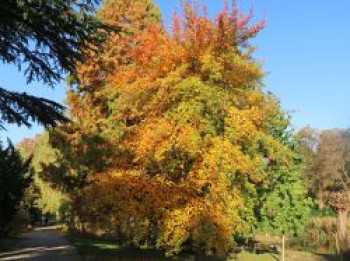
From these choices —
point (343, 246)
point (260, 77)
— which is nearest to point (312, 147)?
point (343, 246)

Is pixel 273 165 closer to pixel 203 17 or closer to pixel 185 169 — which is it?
pixel 185 169

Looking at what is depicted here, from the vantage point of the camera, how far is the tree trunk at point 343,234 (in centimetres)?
2447

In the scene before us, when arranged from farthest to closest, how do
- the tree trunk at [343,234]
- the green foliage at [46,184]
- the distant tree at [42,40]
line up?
the green foliage at [46,184], the tree trunk at [343,234], the distant tree at [42,40]

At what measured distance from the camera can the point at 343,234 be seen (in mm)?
24766

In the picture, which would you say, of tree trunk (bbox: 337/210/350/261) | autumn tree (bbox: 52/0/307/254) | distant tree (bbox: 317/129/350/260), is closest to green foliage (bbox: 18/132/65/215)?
autumn tree (bbox: 52/0/307/254)

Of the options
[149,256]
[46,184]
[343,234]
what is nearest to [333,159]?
[46,184]

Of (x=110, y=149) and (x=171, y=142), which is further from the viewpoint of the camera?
(x=110, y=149)

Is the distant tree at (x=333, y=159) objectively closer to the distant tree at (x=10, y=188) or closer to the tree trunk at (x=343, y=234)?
the tree trunk at (x=343, y=234)

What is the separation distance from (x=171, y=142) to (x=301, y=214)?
9.92m

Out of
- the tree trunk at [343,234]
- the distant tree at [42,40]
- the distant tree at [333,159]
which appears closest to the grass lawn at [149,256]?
the tree trunk at [343,234]

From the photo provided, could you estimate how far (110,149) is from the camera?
28062mm

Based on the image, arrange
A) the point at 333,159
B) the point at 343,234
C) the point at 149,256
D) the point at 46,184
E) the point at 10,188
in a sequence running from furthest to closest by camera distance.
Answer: the point at 333,159
the point at 46,184
the point at 10,188
the point at 149,256
the point at 343,234

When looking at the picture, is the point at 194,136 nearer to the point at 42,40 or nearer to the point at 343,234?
the point at 42,40

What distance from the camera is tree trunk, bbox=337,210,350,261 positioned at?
80.3 ft
